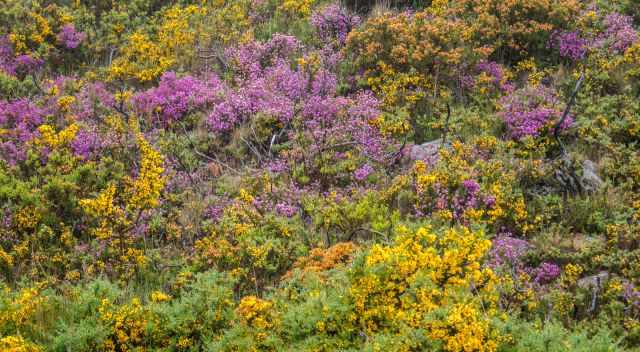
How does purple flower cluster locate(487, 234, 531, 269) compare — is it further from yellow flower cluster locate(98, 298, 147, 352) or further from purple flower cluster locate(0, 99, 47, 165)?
purple flower cluster locate(0, 99, 47, 165)

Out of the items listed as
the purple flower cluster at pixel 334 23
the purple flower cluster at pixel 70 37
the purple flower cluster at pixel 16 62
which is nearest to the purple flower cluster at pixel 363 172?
the purple flower cluster at pixel 334 23

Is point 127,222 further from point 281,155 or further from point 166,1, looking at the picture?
point 166,1

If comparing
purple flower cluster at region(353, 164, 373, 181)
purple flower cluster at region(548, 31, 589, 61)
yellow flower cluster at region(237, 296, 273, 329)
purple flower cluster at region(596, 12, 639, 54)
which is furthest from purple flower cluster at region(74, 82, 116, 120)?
purple flower cluster at region(596, 12, 639, 54)

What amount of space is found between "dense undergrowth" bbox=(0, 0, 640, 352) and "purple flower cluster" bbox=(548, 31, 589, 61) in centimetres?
4

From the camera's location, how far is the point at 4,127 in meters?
10.1

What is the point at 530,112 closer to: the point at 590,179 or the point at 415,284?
the point at 590,179

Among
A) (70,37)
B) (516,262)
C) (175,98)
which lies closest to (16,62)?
(70,37)

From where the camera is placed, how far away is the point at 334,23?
41.4ft

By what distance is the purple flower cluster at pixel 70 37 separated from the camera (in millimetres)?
12711

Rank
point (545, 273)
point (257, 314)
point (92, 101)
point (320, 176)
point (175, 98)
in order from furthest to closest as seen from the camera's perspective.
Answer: point (92, 101), point (175, 98), point (320, 176), point (545, 273), point (257, 314)

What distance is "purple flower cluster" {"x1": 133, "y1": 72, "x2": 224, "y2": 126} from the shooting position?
35.1 feet

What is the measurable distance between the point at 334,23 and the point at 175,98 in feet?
12.1

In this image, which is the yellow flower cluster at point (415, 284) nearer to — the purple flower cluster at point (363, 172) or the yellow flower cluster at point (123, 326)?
the yellow flower cluster at point (123, 326)

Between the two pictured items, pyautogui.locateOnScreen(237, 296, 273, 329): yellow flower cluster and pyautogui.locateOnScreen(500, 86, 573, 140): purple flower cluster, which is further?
pyautogui.locateOnScreen(500, 86, 573, 140): purple flower cluster
